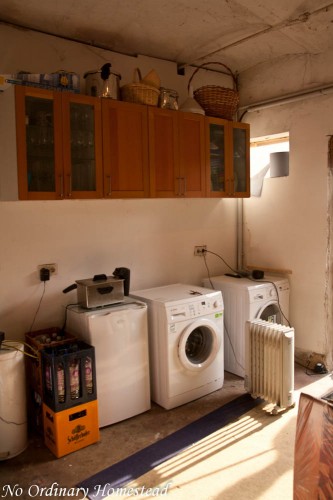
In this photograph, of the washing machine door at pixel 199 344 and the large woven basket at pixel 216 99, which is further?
the large woven basket at pixel 216 99

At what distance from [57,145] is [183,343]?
1.59m

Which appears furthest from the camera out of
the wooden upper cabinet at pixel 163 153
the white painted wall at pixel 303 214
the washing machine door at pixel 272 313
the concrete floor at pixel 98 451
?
the washing machine door at pixel 272 313

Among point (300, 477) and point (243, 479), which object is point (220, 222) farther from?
point (300, 477)

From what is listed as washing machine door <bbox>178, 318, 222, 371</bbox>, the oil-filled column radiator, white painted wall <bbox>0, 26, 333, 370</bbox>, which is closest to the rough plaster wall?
white painted wall <bbox>0, 26, 333, 370</bbox>

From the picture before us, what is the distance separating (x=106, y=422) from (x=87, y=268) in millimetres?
1107

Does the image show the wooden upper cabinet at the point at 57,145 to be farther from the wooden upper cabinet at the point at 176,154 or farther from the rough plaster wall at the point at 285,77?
the rough plaster wall at the point at 285,77

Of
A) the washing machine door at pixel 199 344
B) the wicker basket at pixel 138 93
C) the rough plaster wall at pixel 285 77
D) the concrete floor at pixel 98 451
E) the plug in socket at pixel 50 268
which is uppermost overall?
the rough plaster wall at pixel 285 77

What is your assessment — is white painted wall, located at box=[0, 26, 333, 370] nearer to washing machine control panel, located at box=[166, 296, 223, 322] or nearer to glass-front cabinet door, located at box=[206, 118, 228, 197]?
glass-front cabinet door, located at box=[206, 118, 228, 197]

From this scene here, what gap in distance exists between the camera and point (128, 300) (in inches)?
119

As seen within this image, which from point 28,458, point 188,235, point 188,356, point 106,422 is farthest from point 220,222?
point 28,458

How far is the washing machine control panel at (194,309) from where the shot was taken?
288 centimetres

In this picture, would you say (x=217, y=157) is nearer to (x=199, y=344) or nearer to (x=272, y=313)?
(x=272, y=313)

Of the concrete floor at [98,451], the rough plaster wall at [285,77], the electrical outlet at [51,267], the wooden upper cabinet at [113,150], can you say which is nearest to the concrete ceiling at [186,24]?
the rough plaster wall at [285,77]

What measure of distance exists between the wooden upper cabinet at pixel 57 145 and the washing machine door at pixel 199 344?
1.19 meters
